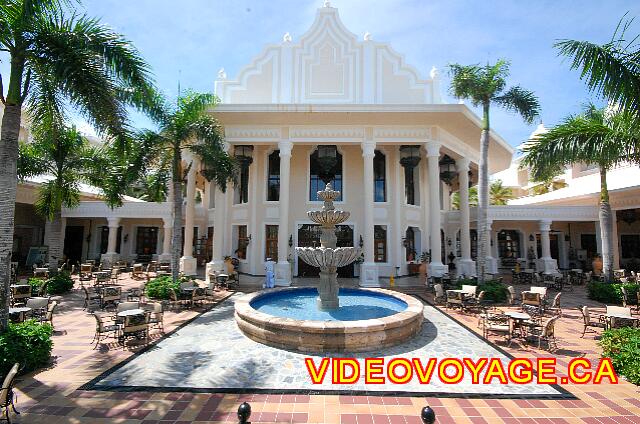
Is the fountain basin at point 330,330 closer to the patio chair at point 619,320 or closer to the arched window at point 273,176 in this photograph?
the patio chair at point 619,320

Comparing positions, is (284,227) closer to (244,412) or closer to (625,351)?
(625,351)

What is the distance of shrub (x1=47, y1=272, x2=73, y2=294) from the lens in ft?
39.9

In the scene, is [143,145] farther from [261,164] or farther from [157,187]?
[261,164]

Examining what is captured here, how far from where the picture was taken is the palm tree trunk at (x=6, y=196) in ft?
18.1

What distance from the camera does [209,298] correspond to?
1152cm

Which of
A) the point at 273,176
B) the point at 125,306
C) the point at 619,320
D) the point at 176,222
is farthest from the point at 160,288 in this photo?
the point at 619,320

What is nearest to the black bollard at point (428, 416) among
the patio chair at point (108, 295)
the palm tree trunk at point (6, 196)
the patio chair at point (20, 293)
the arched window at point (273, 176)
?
the palm tree trunk at point (6, 196)

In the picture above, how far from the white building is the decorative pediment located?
2.3 inches

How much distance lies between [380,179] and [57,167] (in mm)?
15922

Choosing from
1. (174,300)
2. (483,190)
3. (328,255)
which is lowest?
(174,300)

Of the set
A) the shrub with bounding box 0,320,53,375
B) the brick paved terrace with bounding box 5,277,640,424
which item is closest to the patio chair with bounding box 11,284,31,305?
the shrub with bounding box 0,320,53,375

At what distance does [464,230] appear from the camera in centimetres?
1695

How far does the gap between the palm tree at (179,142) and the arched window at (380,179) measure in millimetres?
9059

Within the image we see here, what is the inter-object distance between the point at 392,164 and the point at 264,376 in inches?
584
